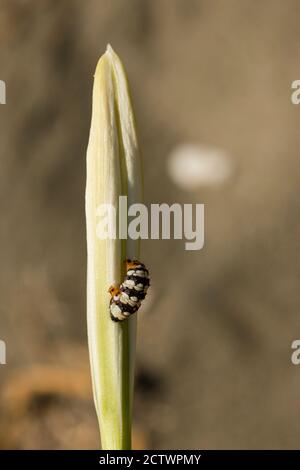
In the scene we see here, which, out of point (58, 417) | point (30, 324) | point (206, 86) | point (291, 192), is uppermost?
point (206, 86)

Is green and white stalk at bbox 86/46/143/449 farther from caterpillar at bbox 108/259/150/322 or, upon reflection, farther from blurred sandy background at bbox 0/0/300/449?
blurred sandy background at bbox 0/0/300/449

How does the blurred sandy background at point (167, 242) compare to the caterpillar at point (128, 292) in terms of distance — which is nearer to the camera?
the caterpillar at point (128, 292)

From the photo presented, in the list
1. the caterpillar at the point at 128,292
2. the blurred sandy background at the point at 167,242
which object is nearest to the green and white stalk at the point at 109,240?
the caterpillar at the point at 128,292

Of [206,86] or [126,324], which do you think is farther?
[206,86]

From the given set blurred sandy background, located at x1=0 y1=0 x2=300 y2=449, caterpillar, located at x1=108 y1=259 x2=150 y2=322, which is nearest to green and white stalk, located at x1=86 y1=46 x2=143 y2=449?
caterpillar, located at x1=108 y1=259 x2=150 y2=322

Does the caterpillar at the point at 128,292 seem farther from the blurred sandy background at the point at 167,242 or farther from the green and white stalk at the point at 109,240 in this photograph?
the blurred sandy background at the point at 167,242

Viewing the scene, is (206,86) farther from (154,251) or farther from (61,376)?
(61,376)

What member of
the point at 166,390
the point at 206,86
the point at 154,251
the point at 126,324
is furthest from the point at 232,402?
the point at 126,324
